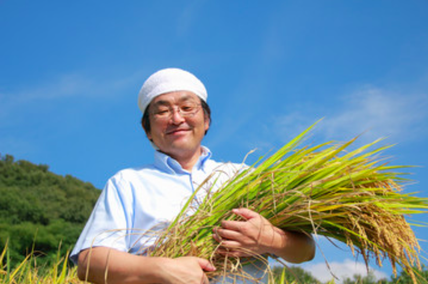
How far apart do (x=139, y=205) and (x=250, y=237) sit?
0.68 metres

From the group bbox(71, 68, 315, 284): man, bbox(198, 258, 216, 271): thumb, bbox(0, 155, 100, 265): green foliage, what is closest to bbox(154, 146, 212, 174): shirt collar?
bbox(71, 68, 315, 284): man

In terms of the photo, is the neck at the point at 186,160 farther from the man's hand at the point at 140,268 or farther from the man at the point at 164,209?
the man's hand at the point at 140,268

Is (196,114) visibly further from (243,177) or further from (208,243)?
(208,243)

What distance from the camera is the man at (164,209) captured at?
84.8 inches

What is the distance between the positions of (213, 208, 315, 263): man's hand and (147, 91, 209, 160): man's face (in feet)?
2.20

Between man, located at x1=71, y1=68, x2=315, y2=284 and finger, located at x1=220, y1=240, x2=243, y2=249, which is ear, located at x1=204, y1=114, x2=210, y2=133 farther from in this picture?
finger, located at x1=220, y1=240, x2=243, y2=249

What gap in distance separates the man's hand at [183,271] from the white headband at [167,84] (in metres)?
1.12

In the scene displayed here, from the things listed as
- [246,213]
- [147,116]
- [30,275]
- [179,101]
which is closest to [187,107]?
[179,101]

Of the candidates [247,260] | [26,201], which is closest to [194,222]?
[247,260]

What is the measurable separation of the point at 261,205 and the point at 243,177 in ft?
0.75

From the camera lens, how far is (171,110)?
2.73m

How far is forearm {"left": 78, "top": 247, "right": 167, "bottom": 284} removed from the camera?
209 cm

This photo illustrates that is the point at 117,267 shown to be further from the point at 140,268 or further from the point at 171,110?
the point at 171,110

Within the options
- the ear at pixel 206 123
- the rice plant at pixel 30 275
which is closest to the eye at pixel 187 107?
the ear at pixel 206 123
